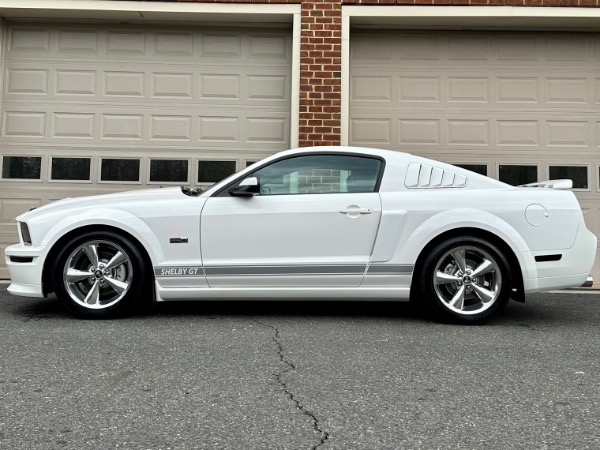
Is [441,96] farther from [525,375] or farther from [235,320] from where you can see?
[525,375]

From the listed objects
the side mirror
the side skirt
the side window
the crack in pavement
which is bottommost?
the crack in pavement

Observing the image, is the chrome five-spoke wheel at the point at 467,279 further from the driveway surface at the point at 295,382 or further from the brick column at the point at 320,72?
the brick column at the point at 320,72

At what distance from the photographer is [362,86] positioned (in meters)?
7.67

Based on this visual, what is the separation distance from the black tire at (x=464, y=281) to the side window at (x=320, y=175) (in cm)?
80

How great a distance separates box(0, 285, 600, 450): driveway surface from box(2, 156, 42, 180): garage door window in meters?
3.22

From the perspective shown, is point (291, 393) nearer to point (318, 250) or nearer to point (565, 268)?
point (318, 250)

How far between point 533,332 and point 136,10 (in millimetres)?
6270

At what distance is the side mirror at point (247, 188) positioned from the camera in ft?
14.5

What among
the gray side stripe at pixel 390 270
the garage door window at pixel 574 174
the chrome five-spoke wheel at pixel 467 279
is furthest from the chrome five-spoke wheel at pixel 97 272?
the garage door window at pixel 574 174

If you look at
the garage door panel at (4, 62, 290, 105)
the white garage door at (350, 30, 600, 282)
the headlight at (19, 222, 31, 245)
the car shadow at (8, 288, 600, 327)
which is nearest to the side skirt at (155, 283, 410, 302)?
the car shadow at (8, 288, 600, 327)

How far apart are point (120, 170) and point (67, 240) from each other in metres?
3.15

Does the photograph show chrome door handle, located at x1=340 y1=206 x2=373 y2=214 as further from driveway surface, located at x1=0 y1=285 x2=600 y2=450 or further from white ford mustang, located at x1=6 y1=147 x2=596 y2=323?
driveway surface, located at x1=0 y1=285 x2=600 y2=450

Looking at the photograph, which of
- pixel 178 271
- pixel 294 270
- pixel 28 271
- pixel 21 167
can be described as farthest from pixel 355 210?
pixel 21 167

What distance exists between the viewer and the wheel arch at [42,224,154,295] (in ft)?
14.7
